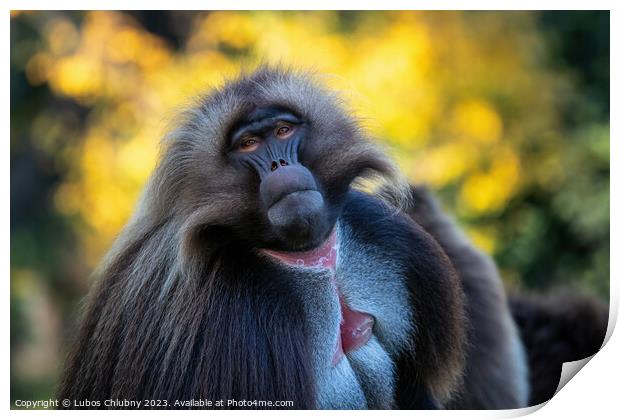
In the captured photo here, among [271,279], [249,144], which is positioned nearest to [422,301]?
[271,279]

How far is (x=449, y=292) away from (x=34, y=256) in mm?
2543

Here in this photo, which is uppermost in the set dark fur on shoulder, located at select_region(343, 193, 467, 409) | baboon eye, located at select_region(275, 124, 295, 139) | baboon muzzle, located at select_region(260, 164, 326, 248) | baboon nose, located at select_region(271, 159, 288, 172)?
baboon eye, located at select_region(275, 124, 295, 139)

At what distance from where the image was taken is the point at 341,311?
10.1 feet

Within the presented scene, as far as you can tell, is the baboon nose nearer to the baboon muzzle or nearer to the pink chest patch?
the baboon muzzle

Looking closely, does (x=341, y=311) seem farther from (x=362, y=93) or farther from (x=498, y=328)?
(x=498, y=328)

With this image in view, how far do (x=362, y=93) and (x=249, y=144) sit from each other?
925 mm

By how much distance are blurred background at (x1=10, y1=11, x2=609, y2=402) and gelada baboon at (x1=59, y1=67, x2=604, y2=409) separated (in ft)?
2.25

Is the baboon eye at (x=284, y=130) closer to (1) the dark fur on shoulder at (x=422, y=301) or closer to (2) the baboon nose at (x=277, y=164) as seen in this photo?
(2) the baboon nose at (x=277, y=164)

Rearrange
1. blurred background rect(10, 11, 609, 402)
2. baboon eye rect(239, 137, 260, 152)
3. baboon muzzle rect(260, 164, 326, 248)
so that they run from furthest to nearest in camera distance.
Result: blurred background rect(10, 11, 609, 402) → baboon eye rect(239, 137, 260, 152) → baboon muzzle rect(260, 164, 326, 248)

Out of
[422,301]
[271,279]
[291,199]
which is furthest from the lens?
[422,301]

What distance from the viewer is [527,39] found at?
411 centimetres

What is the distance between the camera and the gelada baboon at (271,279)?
2.81 metres

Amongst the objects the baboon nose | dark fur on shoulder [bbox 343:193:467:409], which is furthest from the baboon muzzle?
dark fur on shoulder [bbox 343:193:467:409]

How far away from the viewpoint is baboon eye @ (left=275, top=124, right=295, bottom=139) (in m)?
2.93
